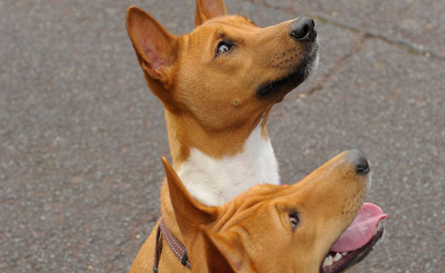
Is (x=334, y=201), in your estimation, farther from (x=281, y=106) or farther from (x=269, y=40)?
(x=281, y=106)

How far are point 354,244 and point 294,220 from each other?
1.14 feet

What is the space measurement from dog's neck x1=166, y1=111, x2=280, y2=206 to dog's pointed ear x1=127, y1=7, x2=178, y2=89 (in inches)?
10.4

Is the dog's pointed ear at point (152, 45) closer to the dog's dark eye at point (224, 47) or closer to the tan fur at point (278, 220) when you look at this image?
the dog's dark eye at point (224, 47)

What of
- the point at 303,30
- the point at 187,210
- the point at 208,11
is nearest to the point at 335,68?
the point at 208,11

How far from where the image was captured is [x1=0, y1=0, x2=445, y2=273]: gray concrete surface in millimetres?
4863

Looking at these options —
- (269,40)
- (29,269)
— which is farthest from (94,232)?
(269,40)

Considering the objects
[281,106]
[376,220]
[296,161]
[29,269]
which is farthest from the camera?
[281,106]

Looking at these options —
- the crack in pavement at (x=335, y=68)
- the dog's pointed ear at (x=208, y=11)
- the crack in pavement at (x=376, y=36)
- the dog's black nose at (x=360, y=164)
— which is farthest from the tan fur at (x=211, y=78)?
the crack in pavement at (x=376, y=36)

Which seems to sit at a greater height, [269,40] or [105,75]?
[269,40]

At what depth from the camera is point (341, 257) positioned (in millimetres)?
2926

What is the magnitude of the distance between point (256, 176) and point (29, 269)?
206 centimetres

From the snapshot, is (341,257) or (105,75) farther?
(105,75)

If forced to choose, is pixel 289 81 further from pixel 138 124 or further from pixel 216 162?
pixel 138 124

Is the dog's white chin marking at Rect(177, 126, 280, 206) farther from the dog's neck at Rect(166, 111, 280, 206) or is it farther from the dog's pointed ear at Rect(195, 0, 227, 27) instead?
the dog's pointed ear at Rect(195, 0, 227, 27)
